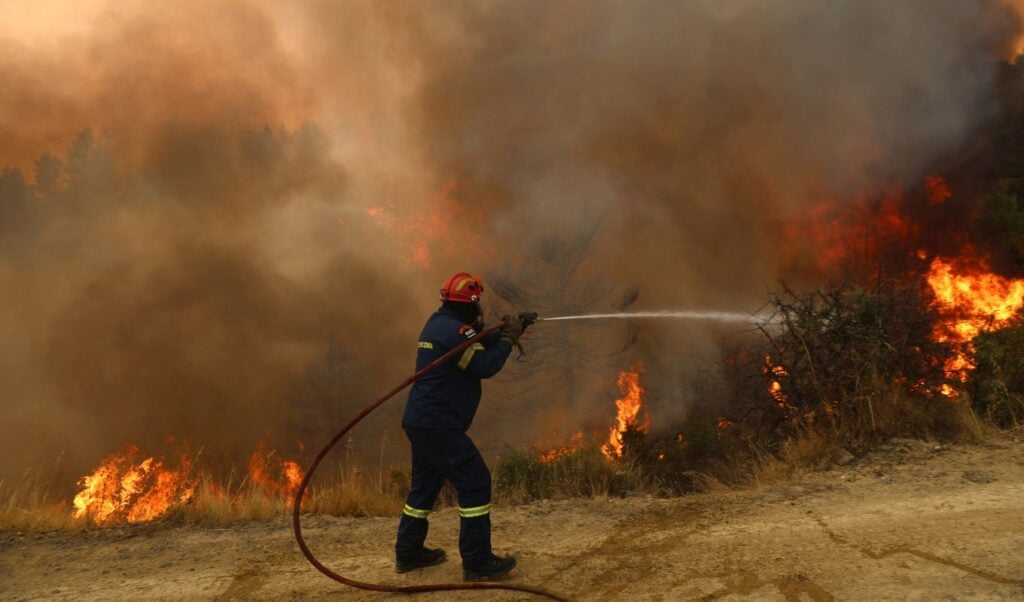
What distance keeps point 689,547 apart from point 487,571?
4.15ft

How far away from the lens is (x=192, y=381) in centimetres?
2925

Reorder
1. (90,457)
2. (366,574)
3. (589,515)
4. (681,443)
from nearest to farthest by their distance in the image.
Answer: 1. (366,574)
2. (589,515)
3. (681,443)
4. (90,457)

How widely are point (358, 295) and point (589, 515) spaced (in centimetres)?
3016

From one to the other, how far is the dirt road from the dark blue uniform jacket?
974 millimetres

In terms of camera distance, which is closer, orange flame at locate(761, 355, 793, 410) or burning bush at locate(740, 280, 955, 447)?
burning bush at locate(740, 280, 955, 447)

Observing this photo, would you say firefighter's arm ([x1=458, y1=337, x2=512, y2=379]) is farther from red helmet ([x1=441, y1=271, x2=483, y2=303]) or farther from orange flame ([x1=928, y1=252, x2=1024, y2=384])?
orange flame ([x1=928, y1=252, x2=1024, y2=384])

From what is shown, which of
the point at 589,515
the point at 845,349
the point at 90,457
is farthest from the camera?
the point at 90,457

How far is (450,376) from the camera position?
3.92 meters

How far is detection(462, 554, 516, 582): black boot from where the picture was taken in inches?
147

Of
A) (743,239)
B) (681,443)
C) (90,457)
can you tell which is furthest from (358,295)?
(681,443)

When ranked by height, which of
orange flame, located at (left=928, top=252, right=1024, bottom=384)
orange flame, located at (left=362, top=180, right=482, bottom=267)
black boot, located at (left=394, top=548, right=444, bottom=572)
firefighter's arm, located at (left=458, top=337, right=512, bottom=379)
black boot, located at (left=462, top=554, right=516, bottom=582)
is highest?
orange flame, located at (left=362, top=180, right=482, bottom=267)

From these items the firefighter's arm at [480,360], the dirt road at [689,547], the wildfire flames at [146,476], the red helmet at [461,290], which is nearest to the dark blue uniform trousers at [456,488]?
the dirt road at [689,547]

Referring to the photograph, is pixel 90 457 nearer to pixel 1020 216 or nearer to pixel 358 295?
pixel 358 295

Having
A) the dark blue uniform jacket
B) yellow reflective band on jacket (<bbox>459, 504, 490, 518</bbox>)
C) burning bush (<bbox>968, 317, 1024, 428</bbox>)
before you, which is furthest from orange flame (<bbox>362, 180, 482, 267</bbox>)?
yellow reflective band on jacket (<bbox>459, 504, 490, 518</bbox>)
